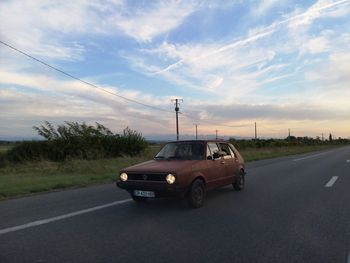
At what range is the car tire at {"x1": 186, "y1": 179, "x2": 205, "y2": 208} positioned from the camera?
944cm

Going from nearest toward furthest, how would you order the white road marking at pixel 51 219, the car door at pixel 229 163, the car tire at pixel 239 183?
the white road marking at pixel 51 219
the car door at pixel 229 163
the car tire at pixel 239 183

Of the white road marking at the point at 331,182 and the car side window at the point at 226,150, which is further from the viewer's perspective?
the white road marking at the point at 331,182

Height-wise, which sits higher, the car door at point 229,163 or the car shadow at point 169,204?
the car door at point 229,163

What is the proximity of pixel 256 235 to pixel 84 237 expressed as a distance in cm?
271

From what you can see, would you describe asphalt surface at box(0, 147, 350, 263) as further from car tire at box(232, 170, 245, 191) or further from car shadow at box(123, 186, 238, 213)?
car tire at box(232, 170, 245, 191)

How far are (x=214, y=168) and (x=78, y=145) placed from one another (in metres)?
30.2

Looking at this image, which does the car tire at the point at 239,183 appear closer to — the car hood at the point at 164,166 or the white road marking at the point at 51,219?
the car hood at the point at 164,166

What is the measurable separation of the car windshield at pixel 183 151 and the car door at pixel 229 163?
3.98 ft

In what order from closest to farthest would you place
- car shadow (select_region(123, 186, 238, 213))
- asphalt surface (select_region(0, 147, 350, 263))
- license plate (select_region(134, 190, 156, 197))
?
1. asphalt surface (select_region(0, 147, 350, 263))
2. license plate (select_region(134, 190, 156, 197))
3. car shadow (select_region(123, 186, 238, 213))

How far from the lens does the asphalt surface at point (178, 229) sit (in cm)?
579

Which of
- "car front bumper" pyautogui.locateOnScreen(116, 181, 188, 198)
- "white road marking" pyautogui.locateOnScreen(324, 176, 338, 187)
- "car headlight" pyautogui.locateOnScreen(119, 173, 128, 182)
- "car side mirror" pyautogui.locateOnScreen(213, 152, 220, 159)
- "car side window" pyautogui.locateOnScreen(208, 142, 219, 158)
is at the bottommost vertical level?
"white road marking" pyautogui.locateOnScreen(324, 176, 338, 187)

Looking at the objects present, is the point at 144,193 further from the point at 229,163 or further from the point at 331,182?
the point at 331,182

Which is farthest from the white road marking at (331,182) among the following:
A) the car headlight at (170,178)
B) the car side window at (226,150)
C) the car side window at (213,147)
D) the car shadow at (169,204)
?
the car headlight at (170,178)

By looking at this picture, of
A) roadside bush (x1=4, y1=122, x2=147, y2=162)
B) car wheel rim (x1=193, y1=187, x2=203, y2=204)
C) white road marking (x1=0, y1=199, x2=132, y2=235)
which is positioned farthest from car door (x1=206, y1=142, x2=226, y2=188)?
roadside bush (x1=4, y1=122, x2=147, y2=162)
